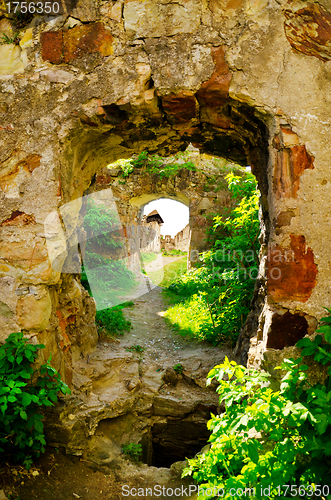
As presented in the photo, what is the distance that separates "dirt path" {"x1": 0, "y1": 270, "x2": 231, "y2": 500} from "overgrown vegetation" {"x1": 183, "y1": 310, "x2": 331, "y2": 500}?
35.4 inches

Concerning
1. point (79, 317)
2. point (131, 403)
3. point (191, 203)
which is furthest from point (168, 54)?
point (191, 203)

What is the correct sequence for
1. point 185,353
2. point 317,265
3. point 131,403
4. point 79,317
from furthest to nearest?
point 185,353, point 79,317, point 131,403, point 317,265

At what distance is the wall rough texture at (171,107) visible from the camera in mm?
1822

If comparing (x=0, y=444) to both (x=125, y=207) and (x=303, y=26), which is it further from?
(x=125, y=207)

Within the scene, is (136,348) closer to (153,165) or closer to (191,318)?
(191,318)

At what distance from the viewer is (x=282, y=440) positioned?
1.56 metres

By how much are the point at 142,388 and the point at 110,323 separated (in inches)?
54.4

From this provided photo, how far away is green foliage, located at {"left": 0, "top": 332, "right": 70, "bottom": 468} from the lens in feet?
5.90

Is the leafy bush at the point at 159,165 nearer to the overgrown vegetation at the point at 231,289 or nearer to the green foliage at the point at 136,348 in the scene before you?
the overgrown vegetation at the point at 231,289

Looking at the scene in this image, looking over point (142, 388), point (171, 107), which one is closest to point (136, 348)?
point (142, 388)

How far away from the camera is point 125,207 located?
27.7 feet

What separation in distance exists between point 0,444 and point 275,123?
2.64 m

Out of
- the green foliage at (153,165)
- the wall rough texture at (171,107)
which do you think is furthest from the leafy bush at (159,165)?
the wall rough texture at (171,107)

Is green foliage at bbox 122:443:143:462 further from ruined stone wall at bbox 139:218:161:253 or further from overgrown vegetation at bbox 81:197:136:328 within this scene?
ruined stone wall at bbox 139:218:161:253
